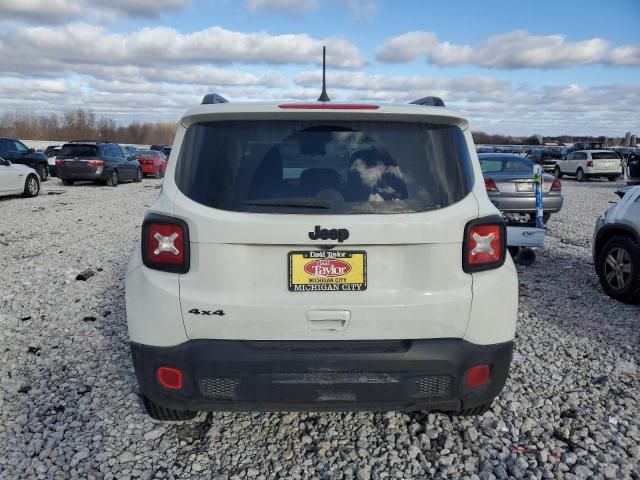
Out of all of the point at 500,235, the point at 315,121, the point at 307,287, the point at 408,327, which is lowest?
the point at 408,327

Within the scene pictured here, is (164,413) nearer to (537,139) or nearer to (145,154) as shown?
(145,154)

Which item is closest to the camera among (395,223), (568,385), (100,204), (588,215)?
(395,223)

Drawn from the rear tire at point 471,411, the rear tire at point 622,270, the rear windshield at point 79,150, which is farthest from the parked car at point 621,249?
the rear windshield at point 79,150

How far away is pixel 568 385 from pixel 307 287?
241 centimetres

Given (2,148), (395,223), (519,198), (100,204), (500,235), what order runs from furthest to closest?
(2,148), (100,204), (519,198), (500,235), (395,223)

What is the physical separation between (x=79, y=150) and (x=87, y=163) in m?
0.69

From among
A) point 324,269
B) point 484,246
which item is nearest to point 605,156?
point 484,246

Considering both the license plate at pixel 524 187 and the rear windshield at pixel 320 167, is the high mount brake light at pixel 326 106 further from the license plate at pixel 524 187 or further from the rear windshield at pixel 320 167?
the license plate at pixel 524 187

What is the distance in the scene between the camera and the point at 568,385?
377cm

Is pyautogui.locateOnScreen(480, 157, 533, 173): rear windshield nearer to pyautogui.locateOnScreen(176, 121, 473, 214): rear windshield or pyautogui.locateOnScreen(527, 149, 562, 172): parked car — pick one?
pyautogui.locateOnScreen(176, 121, 473, 214): rear windshield

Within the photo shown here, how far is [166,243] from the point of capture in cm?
250

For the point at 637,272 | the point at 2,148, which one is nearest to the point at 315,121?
the point at 637,272

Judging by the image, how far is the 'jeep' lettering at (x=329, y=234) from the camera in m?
2.40

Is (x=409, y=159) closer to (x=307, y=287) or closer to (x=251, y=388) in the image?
(x=307, y=287)
